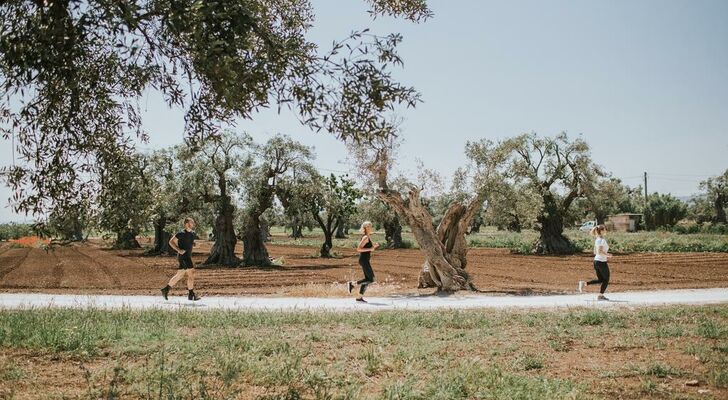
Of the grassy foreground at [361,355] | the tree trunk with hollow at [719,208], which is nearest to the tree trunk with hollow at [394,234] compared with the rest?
the grassy foreground at [361,355]

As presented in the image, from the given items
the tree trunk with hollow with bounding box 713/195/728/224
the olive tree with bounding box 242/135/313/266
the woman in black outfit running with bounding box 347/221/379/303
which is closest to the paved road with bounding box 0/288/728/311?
the woman in black outfit running with bounding box 347/221/379/303

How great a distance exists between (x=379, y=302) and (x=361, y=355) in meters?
6.68

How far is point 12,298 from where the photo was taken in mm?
15453

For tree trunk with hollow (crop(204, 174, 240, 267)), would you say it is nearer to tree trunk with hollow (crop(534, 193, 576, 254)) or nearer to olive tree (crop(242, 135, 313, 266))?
olive tree (crop(242, 135, 313, 266))

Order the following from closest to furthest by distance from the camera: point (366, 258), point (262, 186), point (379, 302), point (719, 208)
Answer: point (379, 302), point (366, 258), point (262, 186), point (719, 208)

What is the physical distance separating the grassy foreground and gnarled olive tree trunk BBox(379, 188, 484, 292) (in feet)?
18.8

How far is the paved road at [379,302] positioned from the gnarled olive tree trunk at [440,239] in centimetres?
110

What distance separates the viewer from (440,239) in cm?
1892

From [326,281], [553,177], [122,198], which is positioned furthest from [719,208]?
[122,198]

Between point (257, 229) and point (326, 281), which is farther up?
point (257, 229)

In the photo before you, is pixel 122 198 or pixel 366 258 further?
pixel 366 258

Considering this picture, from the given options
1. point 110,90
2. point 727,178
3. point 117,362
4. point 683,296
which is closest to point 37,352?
point 117,362

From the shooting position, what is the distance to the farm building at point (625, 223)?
87.6 metres

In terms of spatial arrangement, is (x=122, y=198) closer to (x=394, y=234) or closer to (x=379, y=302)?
(x=379, y=302)
